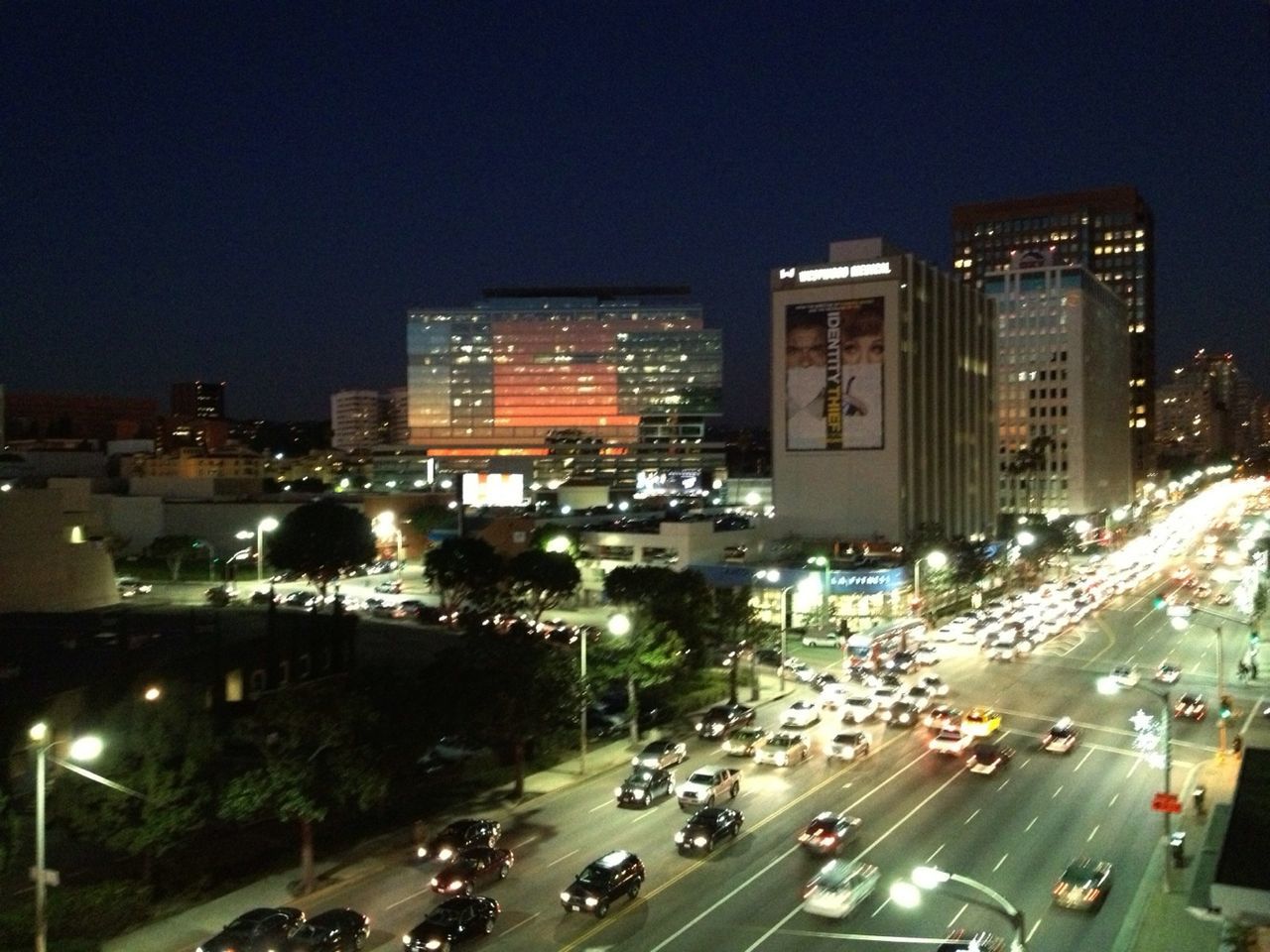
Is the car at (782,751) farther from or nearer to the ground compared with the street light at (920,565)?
nearer to the ground

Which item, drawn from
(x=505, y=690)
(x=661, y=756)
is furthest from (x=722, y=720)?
(x=505, y=690)

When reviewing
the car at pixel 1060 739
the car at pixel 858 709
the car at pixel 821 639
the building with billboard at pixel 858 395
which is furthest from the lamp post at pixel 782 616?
the building with billboard at pixel 858 395

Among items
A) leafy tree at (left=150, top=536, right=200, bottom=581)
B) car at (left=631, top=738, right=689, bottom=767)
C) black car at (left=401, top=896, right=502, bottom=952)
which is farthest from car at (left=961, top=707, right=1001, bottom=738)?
leafy tree at (left=150, top=536, right=200, bottom=581)

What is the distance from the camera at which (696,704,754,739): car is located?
142 feet

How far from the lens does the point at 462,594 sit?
7188 cm

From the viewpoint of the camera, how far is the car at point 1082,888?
25.3m

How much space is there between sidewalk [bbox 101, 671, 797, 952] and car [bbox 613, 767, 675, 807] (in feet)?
9.58

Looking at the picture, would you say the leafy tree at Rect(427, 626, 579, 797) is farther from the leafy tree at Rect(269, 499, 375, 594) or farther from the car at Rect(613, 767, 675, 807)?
the leafy tree at Rect(269, 499, 375, 594)

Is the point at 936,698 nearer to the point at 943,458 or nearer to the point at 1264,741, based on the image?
the point at 1264,741

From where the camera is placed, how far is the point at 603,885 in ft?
83.4

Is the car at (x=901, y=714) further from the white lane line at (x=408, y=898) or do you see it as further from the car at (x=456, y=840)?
the white lane line at (x=408, y=898)

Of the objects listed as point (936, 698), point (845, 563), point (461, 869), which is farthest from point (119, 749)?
point (845, 563)

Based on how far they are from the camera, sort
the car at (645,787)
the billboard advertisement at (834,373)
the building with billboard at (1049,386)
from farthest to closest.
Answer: the building with billboard at (1049,386) → the billboard advertisement at (834,373) → the car at (645,787)

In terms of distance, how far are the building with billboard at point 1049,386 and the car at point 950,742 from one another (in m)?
112
